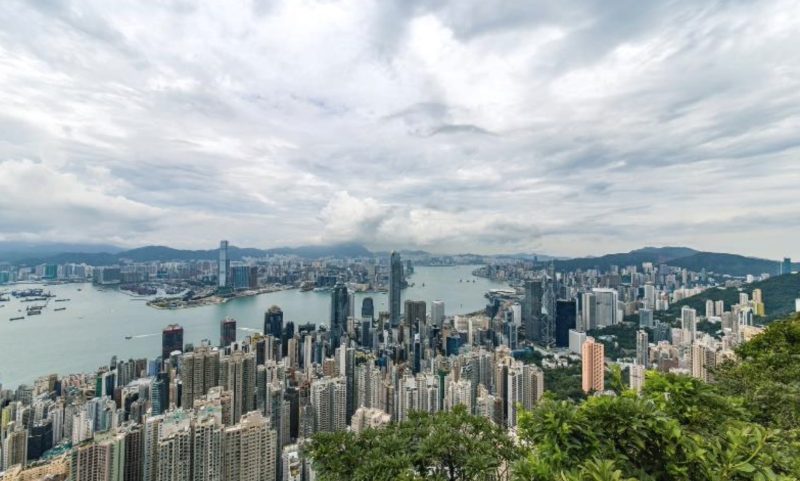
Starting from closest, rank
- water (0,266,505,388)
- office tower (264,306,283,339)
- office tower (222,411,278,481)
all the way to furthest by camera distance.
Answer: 1. office tower (222,411,278,481)
2. water (0,266,505,388)
3. office tower (264,306,283,339)

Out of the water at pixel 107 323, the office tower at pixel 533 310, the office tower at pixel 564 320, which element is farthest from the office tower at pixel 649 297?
the water at pixel 107 323

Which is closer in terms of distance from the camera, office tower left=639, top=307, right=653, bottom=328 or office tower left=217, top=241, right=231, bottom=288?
office tower left=639, top=307, right=653, bottom=328

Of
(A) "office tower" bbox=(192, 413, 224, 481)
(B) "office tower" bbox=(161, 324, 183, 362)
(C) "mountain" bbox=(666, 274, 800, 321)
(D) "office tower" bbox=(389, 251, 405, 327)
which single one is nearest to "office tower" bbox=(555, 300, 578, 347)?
(C) "mountain" bbox=(666, 274, 800, 321)

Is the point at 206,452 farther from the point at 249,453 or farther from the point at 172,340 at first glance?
the point at 172,340

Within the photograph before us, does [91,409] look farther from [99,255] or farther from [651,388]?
[99,255]

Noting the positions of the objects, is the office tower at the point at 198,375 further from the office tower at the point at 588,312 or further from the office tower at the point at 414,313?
the office tower at the point at 588,312

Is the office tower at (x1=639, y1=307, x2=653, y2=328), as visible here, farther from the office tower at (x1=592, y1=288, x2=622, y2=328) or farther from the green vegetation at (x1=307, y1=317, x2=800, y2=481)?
the green vegetation at (x1=307, y1=317, x2=800, y2=481)
